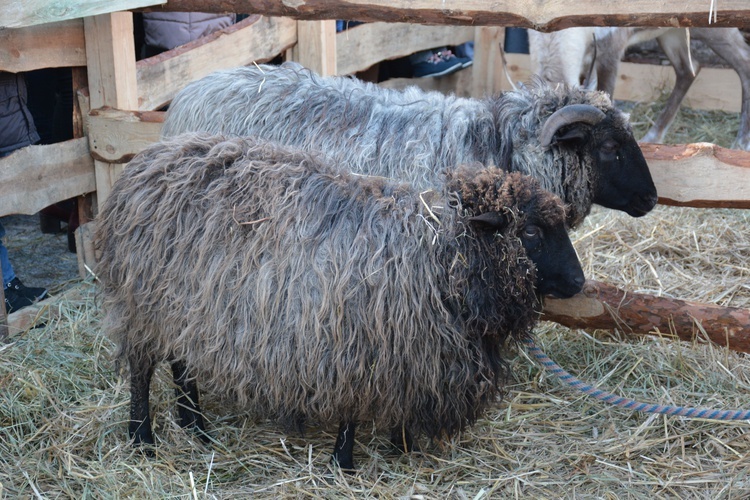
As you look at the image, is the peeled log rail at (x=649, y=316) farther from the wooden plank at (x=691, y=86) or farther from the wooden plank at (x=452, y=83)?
the wooden plank at (x=452, y=83)

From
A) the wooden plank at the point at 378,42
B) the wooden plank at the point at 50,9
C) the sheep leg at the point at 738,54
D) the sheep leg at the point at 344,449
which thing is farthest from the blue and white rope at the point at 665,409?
the sheep leg at the point at 738,54

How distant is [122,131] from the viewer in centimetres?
455

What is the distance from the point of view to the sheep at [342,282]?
289 centimetres

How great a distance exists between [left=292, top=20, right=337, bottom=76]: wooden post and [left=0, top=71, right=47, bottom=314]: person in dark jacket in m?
1.95

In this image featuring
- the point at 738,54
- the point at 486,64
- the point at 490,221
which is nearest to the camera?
the point at 490,221

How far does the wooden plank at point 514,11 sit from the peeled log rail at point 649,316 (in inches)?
46.9

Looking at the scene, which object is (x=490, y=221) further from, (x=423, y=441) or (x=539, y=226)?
(x=423, y=441)

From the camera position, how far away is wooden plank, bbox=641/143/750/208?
3561 millimetres

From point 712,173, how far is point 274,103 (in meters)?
2.21

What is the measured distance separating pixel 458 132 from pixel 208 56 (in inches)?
78.7

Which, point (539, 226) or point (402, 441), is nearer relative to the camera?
point (539, 226)

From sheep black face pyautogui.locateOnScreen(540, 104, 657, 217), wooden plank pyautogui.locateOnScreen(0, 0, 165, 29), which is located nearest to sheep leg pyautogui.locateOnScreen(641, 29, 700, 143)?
sheep black face pyautogui.locateOnScreen(540, 104, 657, 217)

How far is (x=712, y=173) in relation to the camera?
142 inches

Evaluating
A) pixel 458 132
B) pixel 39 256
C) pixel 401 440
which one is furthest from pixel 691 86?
pixel 39 256
